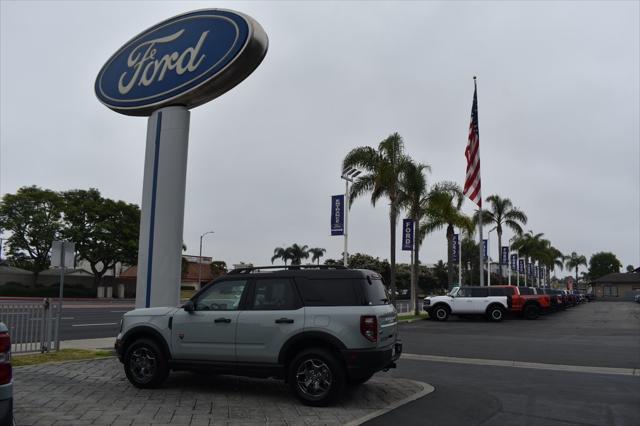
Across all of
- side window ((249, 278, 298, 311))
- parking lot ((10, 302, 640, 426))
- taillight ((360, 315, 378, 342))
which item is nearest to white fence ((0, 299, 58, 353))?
parking lot ((10, 302, 640, 426))

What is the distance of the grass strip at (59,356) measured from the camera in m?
11.1

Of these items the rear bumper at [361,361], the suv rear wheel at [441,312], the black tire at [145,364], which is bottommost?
the suv rear wheel at [441,312]

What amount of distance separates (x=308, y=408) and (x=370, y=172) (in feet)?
72.4

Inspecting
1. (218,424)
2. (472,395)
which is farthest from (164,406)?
(472,395)

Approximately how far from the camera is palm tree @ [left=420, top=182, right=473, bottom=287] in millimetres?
32125

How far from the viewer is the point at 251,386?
8.73 metres

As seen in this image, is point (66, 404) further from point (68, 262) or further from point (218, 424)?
point (68, 262)

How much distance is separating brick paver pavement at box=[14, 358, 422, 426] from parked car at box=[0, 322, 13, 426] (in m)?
2.51

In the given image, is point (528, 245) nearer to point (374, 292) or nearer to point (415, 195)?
point (415, 195)

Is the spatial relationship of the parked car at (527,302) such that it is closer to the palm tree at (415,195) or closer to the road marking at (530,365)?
the palm tree at (415,195)

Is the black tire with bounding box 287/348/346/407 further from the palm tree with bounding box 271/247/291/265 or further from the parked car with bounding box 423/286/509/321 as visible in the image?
the palm tree with bounding box 271/247/291/265

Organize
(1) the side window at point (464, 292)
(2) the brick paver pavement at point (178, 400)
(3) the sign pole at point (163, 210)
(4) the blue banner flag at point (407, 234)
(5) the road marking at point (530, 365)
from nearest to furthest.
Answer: (2) the brick paver pavement at point (178, 400)
(5) the road marking at point (530, 365)
(3) the sign pole at point (163, 210)
(1) the side window at point (464, 292)
(4) the blue banner flag at point (407, 234)

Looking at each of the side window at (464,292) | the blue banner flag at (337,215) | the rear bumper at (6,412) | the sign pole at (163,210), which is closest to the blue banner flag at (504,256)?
the side window at (464,292)

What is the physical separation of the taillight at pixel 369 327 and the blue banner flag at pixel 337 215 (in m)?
17.9
